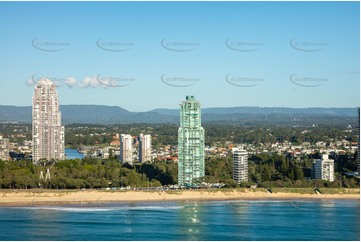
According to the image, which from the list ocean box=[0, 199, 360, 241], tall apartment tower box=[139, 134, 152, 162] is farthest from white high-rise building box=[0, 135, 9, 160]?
ocean box=[0, 199, 360, 241]

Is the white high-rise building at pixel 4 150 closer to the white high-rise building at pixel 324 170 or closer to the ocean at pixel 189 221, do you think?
the ocean at pixel 189 221

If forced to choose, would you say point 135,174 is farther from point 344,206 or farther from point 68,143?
point 68,143

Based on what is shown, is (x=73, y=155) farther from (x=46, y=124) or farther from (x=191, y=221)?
(x=191, y=221)

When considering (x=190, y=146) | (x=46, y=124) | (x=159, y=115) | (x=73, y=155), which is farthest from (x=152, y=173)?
(x=159, y=115)

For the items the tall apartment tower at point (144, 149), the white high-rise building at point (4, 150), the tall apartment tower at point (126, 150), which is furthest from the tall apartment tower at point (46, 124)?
the tall apartment tower at point (144, 149)

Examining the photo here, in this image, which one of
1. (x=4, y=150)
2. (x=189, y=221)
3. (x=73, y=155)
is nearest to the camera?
(x=189, y=221)

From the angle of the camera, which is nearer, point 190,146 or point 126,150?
point 190,146

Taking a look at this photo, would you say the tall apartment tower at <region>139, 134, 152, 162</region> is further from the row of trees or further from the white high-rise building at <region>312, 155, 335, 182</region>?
the white high-rise building at <region>312, 155, 335, 182</region>
